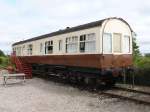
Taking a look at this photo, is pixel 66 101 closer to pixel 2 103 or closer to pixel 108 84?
pixel 2 103

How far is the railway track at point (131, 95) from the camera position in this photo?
11.8 metres

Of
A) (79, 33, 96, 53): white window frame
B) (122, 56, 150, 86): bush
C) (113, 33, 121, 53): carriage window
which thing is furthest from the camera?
(122, 56, 150, 86): bush

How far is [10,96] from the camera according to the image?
45.4ft

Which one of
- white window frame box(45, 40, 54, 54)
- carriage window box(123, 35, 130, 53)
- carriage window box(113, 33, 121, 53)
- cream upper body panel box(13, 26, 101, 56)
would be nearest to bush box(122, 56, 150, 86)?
carriage window box(123, 35, 130, 53)

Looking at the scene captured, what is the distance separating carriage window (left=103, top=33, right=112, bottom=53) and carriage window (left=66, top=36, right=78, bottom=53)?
2343mm

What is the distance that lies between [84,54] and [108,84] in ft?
7.07

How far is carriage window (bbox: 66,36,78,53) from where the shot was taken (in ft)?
56.0

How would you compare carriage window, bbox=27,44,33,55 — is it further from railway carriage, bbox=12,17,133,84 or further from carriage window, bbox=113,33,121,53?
carriage window, bbox=113,33,121,53

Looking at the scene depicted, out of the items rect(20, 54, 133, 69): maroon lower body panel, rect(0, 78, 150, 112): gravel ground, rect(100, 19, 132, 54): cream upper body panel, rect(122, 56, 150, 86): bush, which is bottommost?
rect(0, 78, 150, 112): gravel ground

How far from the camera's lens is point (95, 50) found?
1508cm

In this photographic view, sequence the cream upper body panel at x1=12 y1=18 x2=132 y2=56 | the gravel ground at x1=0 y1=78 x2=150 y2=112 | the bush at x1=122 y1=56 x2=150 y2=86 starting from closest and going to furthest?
the gravel ground at x1=0 y1=78 x2=150 y2=112 → the cream upper body panel at x1=12 y1=18 x2=132 y2=56 → the bush at x1=122 y1=56 x2=150 y2=86

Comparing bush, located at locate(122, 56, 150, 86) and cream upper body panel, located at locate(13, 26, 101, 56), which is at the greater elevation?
cream upper body panel, located at locate(13, 26, 101, 56)

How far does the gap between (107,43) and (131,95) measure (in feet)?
10.5

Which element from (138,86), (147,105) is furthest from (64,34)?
(147,105)
